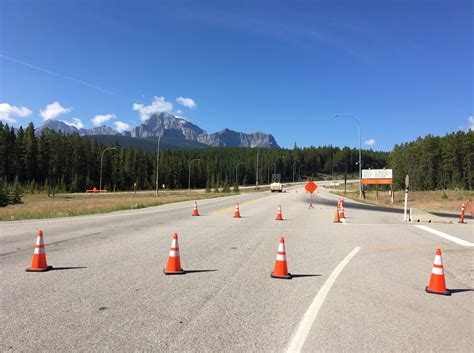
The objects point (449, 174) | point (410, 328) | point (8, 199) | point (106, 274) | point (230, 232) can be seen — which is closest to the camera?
point (410, 328)

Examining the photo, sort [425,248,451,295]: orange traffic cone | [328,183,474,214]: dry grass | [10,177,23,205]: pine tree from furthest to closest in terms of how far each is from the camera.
→ [10,177,23,205]: pine tree, [328,183,474,214]: dry grass, [425,248,451,295]: orange traffic cone

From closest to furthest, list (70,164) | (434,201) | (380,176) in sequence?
(434,201) < (380,176) < (70,164)

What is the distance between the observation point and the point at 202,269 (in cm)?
831

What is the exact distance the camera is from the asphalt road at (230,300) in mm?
4604

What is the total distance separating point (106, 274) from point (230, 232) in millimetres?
7457

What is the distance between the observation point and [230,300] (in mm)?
6125

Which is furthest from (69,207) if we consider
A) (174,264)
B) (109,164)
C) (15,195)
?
(109,164)

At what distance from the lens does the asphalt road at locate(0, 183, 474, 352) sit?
460 centimetres

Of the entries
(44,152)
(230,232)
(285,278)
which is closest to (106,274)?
(285,278)

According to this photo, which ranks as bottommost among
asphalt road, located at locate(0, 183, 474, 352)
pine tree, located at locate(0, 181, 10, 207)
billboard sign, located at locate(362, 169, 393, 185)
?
pine tree, located at locate(0, 181, 10, 207)

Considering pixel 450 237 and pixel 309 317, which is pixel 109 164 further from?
pixel 309 317

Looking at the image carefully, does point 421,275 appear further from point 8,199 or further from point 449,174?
point 449,174

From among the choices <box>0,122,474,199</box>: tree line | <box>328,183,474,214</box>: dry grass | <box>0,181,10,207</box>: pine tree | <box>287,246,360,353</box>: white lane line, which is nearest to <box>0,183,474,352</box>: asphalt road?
<box>287,246,360,353</box>: white lane line

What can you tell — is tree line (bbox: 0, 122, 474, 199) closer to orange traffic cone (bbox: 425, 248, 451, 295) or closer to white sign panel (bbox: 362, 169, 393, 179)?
white sign panel (bbox: 362, 169, 393, 179)
